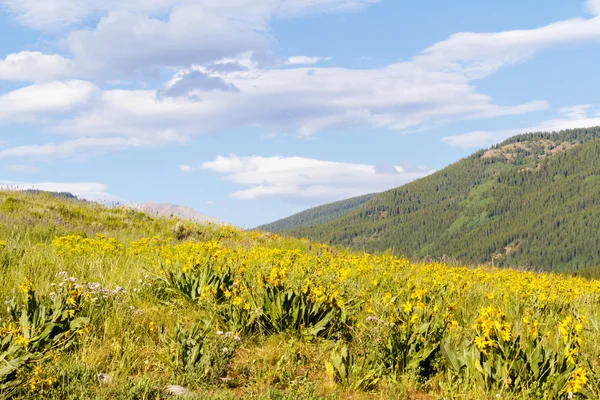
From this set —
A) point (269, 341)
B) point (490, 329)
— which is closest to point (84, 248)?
point (269, 341)

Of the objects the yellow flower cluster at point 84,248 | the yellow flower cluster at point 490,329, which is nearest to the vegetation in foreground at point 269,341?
the yellow flower cluster at point 490,329

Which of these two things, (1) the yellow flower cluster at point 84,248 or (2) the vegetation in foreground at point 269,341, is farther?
(1) the yellow flower cluster at point 84,248

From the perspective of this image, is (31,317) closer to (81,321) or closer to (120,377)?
(81,321)

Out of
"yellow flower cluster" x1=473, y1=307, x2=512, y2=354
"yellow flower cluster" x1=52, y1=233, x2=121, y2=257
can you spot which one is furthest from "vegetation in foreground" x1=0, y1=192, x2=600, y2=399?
"yellow flower cluster" x1=52, y1=233, x2=121, y2=257

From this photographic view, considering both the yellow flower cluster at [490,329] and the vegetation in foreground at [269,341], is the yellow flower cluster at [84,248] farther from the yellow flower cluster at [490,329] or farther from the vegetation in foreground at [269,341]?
the yellow flower cluster at [490,329]

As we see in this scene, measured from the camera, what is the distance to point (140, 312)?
618 cm

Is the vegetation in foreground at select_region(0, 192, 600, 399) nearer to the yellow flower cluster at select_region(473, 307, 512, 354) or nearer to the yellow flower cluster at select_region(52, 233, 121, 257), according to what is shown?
the yellow flower cluster at select_region(473, 307, 512, 354)

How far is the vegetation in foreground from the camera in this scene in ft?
A: 15.4

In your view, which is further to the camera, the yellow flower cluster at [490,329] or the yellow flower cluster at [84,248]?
the yellow flower cluster at [84,248]

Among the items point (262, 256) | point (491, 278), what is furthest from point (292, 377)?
point (491, 278)

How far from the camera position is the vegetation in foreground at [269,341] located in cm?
468

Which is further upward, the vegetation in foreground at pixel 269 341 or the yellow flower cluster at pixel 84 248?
the yellow flower cluster at pixel 84 248

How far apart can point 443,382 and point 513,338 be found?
818mm

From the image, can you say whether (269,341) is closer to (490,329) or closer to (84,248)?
(490,329)
